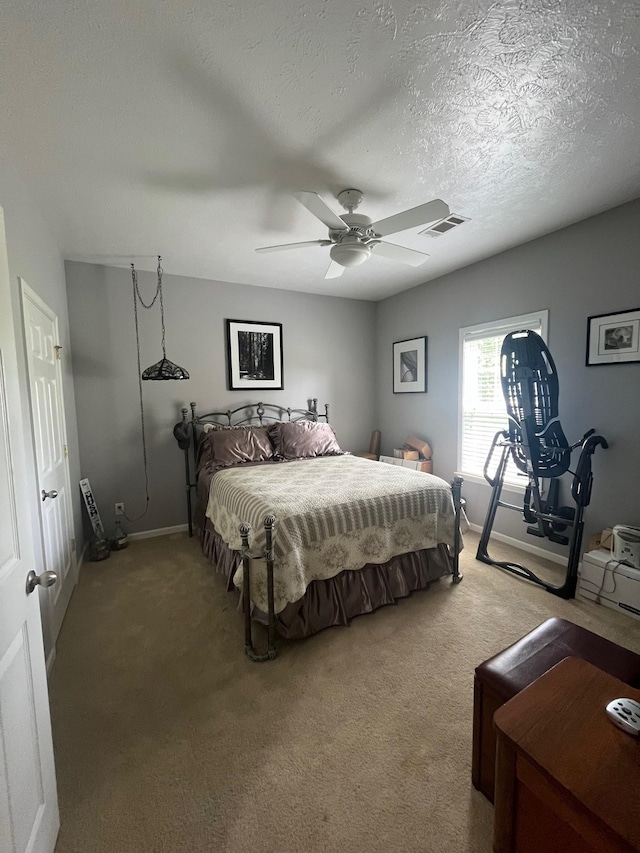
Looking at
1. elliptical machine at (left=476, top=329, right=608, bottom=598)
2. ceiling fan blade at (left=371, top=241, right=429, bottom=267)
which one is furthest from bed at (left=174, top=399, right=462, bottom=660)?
ceiling fan blade at (left=371, top=241, right=429, bottom=267)

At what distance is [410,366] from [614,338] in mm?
2224

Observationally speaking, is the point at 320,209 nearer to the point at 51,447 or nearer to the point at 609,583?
the point at 51,447

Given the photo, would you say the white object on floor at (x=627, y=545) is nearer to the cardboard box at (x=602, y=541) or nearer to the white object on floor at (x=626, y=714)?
the cardboard box at (x=602, y=541)

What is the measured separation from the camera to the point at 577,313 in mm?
2967

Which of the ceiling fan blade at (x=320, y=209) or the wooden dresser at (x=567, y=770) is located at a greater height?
the ceiling fan blade at (x=320, y=209)

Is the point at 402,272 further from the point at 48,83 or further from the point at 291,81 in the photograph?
the point at 48,83

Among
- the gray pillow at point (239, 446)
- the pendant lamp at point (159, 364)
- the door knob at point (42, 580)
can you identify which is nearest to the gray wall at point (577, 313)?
the gray pillow at point (239, 446)

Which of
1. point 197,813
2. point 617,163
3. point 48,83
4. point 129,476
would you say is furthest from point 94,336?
point 617,163

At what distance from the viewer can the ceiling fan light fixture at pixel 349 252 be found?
7.70 ft

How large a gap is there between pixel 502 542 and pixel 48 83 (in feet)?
14.7

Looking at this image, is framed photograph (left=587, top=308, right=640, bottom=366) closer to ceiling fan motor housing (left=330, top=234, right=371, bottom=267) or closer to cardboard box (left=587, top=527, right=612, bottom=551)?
cardboard box (left=587, top=527, right=612, bottom=551)

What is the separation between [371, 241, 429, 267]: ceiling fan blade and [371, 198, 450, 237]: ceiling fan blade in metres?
0.23

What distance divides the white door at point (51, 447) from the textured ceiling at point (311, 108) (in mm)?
826

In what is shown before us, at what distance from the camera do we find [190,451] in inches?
163
